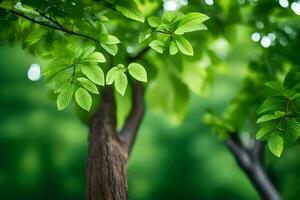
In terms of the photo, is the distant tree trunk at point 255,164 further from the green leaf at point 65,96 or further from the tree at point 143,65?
the green leaf at point 65,96

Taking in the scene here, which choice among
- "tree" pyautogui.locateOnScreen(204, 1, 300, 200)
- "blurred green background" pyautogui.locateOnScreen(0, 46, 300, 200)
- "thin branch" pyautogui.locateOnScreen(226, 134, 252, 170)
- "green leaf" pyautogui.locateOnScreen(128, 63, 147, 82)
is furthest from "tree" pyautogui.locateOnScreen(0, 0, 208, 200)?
"blurred green background" pyautogui.locateOnScreen(0, 46, 300, 200)

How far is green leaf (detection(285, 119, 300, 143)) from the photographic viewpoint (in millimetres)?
1403

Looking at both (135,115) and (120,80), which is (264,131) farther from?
(135,115)

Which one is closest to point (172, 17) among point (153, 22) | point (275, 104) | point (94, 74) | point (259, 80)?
point (153, 22)

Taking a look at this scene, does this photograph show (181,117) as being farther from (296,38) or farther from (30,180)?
(30,180)

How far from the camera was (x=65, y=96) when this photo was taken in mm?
1392

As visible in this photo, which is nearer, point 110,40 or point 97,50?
point 110,40

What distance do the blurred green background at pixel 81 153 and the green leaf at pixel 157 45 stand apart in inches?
136

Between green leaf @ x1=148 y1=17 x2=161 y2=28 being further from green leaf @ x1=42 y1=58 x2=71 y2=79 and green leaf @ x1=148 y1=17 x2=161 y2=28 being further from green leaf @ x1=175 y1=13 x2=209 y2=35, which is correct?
green leaf @ x1=42 y1=58 x2=71 y2=79

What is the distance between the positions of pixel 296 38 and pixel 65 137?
2.97 meters

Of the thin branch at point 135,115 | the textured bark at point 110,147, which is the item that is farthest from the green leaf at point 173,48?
the thin branch at point 135,115

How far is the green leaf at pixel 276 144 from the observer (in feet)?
4.61

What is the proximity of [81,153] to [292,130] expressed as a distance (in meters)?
3.70

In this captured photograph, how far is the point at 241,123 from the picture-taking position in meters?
2.64
